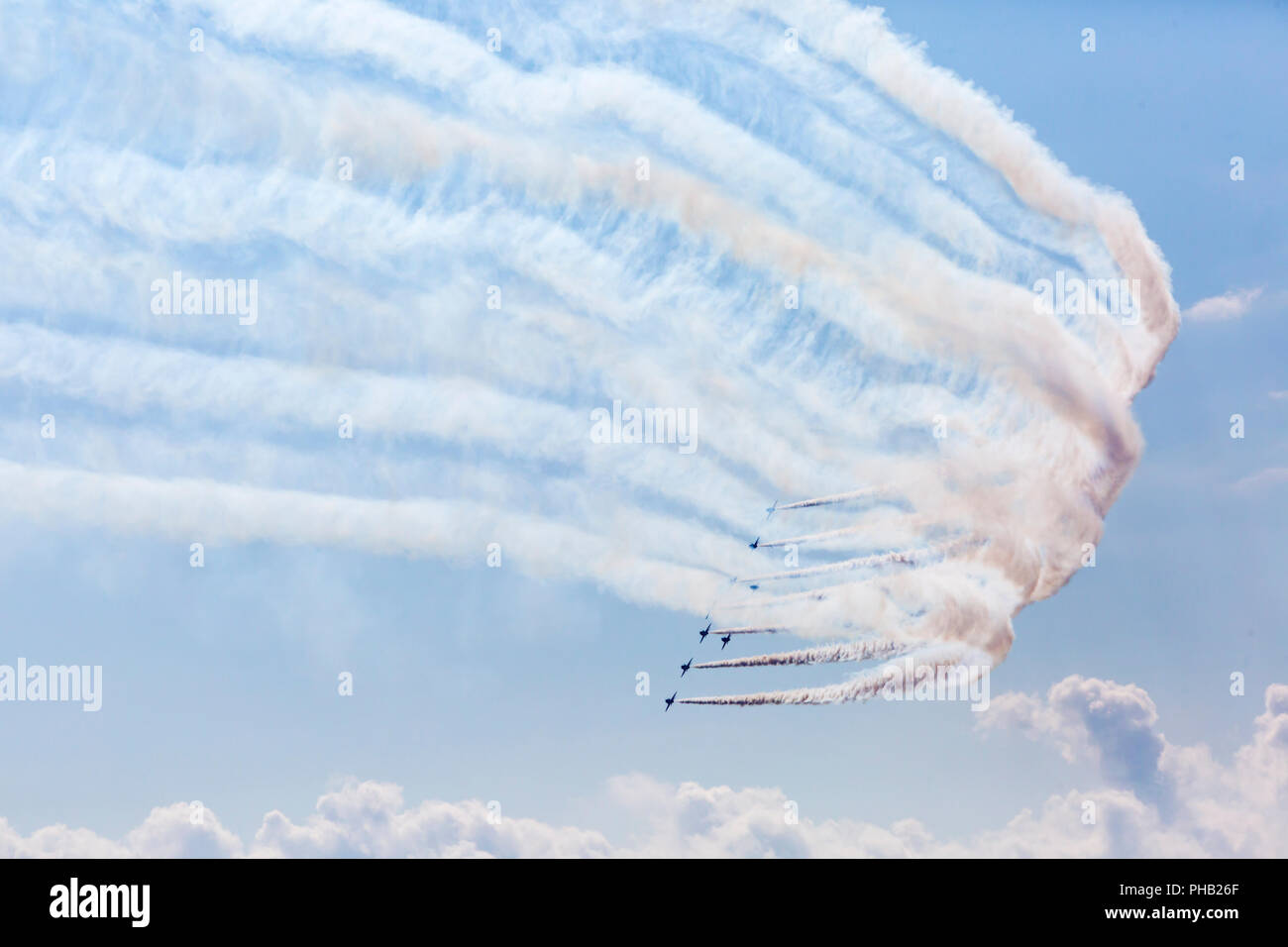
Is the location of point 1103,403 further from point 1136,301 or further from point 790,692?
point 790,692

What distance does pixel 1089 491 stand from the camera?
→ 1800 inches

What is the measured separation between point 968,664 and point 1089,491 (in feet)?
21.2

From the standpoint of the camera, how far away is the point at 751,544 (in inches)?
1754
